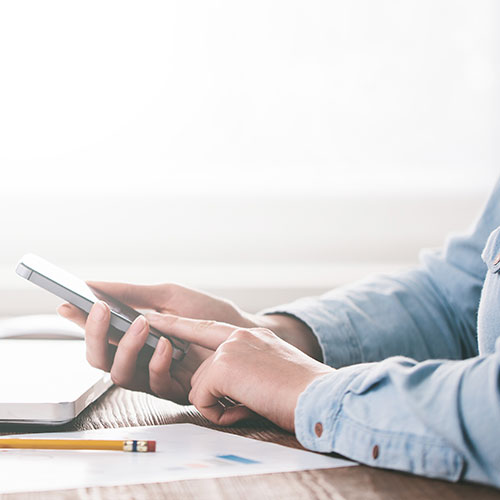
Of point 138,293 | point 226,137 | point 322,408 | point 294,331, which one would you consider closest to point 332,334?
point 294,331

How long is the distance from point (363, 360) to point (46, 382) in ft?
1.13

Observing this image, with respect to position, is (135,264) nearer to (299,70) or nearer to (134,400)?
(299,70)

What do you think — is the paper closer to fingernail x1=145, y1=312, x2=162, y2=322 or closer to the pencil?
the pencil

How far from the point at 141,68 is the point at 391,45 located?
18.8 inches

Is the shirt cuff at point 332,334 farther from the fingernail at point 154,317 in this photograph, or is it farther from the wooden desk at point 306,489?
the wooden desk at point 306,489

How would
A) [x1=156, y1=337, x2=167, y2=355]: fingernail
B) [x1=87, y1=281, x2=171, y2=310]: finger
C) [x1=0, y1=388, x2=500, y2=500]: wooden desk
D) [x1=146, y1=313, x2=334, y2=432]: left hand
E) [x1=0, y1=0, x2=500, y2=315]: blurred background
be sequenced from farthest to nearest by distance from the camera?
1. [x1=0, y1=0, x2=500, y2=315]: blurred background
2. [x1=87, y1=281, x2=171, y2=310]: finger
3. [x1=156, y1=337, x2=167, y2=355]: fingernail
4. [x1=146, y1=313, x2=334, y2=432]: left hand
5. [x1=0, y1=388, x2=500, y2=500]: wooden desk

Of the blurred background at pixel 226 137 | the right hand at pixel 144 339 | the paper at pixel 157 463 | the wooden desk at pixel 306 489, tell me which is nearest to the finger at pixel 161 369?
the right hand at pixel 144 339

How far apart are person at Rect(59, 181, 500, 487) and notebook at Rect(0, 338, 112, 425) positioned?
0.13ft

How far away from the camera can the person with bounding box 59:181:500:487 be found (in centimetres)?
44

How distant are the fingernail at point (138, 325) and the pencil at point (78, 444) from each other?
0.48 feet

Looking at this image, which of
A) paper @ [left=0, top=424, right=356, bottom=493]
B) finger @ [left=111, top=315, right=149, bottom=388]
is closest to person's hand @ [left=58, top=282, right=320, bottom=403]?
finger @ [left=111, top=315, right=149, bottom=388]

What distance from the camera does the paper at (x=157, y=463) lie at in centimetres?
45

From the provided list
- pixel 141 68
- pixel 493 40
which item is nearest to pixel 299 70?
pixel 141 68

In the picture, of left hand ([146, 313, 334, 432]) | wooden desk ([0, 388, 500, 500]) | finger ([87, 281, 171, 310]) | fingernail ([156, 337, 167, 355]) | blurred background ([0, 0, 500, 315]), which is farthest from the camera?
blurred background ([0, 0, 500, 315])
